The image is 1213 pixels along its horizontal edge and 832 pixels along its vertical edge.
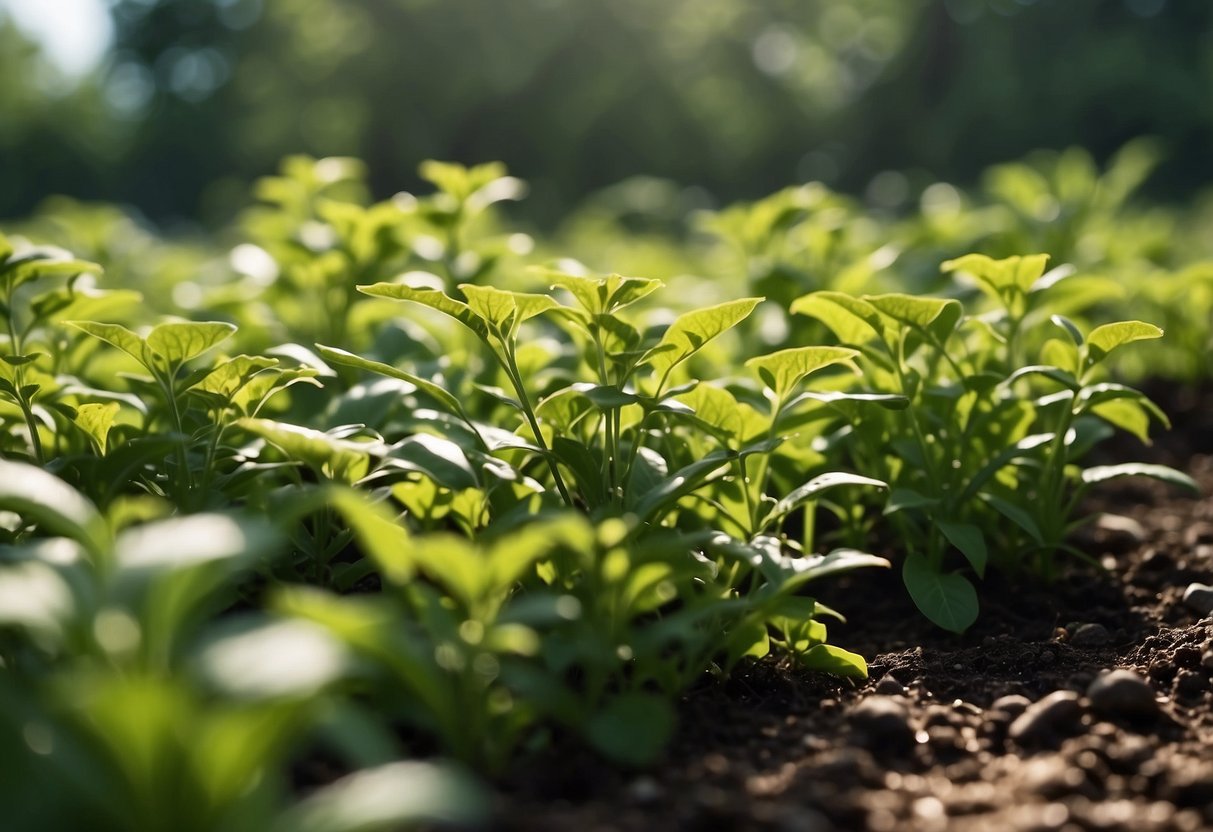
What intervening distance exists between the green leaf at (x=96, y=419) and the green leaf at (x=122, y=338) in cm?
12

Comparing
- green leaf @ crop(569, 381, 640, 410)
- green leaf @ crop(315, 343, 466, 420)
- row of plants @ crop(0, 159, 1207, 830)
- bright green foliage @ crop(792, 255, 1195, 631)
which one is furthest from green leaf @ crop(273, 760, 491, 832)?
bright green foliage @ crop(792, 255, 1195, 631)

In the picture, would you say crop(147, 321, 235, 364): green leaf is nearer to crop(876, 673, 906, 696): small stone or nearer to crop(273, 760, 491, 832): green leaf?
crop(273, 760, 491, 832): green leaf

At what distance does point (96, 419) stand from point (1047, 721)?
1893 mm

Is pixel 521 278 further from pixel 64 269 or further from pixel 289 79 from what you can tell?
pixel 289 79

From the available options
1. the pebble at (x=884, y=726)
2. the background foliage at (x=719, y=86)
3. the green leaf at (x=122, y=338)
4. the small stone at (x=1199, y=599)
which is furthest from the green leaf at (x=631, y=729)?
the background foliage at (x=719, y=86)

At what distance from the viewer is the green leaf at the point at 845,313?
223 centimetres

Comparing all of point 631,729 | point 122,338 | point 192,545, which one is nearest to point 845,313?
point 631,729

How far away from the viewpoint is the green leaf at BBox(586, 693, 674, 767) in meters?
1.49

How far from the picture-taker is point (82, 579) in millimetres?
1255

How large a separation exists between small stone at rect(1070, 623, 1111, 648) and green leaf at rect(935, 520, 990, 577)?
0.31 m

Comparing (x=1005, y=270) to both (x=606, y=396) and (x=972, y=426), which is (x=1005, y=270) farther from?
(x=606, y=396)

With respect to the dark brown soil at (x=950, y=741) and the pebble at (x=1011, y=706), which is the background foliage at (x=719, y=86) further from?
the pebble at (x=1011, y=706)

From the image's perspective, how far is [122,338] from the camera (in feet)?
6.46

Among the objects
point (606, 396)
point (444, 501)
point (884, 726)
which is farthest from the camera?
point (444, 501)
